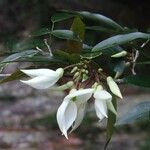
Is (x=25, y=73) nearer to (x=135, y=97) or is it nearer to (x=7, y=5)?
(x=7, y=5)

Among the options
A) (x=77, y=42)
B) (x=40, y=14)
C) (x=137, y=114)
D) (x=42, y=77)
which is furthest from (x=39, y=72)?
(x=40, y=14)

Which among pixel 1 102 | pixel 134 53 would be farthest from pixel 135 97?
pixel 134 53

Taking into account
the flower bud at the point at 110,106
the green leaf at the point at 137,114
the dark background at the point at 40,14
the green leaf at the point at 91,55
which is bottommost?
the dark background at the point at 40,14

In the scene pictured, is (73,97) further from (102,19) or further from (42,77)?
(102,19)

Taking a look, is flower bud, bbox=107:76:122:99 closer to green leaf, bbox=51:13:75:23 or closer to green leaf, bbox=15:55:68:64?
green leaf, bbox=15:55:68:64

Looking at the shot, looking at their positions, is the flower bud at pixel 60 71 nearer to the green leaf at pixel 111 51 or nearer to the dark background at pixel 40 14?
the green leaf at pixel 111 51

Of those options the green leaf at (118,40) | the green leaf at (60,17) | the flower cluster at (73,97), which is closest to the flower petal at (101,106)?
the flower cluster at (73,97)
